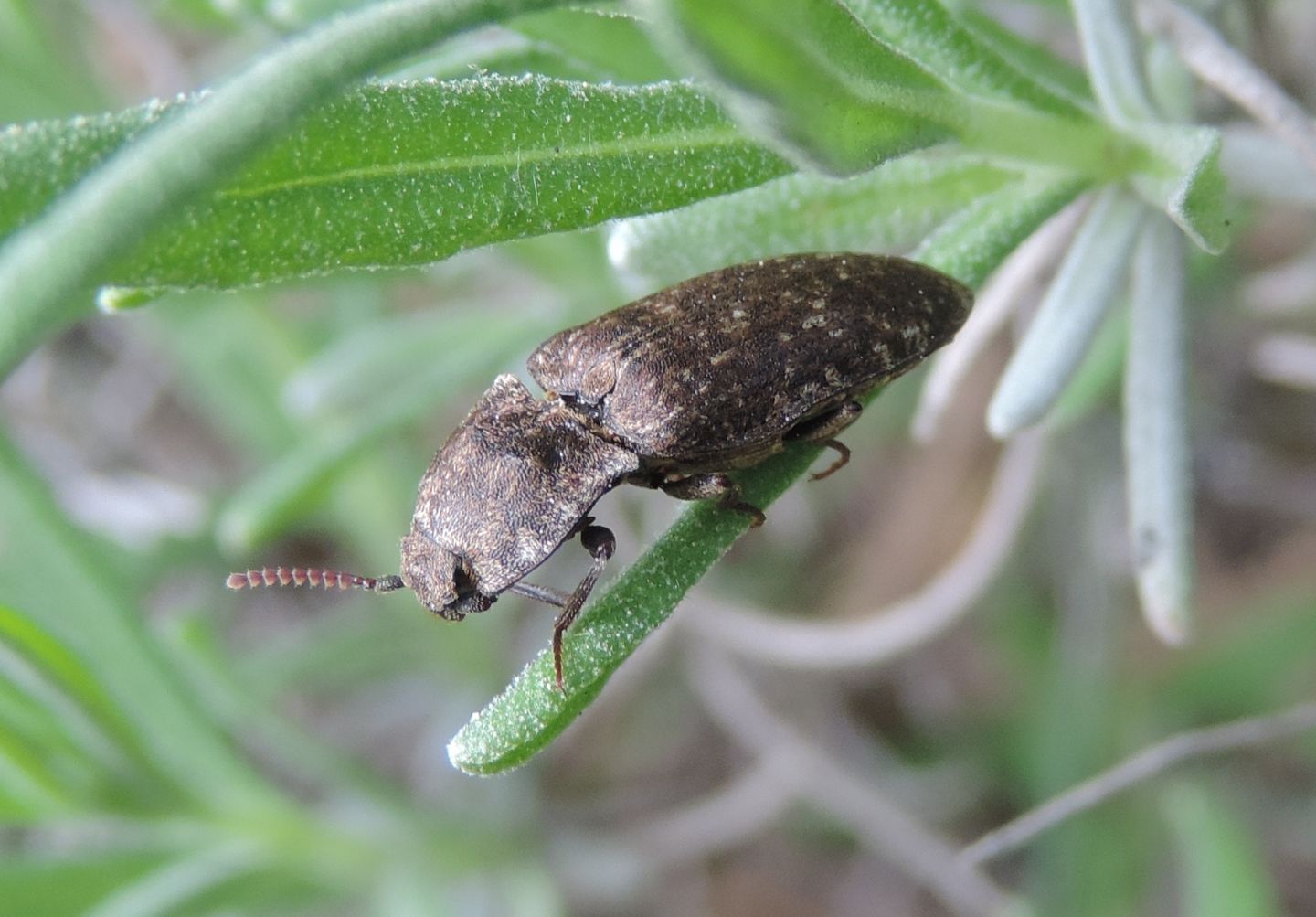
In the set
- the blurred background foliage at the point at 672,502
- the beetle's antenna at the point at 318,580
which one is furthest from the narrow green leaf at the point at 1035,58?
the beetle's antenna at the point at 318,580

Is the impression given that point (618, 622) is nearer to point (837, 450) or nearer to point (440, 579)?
point (837, 450)

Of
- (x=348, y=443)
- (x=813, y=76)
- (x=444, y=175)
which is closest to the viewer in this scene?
(x=813, y=76)

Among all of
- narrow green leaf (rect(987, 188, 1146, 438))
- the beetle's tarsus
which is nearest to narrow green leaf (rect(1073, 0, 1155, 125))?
narrow green leaf (rect(987, 188, 1146, 438))

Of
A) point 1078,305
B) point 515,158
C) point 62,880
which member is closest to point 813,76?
point 515,158

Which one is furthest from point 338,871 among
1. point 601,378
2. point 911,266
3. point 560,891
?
point 911,266

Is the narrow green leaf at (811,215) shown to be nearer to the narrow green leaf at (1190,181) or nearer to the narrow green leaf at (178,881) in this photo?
the narrow green leaf at (1190,181)

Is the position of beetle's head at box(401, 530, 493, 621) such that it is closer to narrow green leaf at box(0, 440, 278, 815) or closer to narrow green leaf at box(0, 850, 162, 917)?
narrow green leaf at box(0, 440, 278, 815)

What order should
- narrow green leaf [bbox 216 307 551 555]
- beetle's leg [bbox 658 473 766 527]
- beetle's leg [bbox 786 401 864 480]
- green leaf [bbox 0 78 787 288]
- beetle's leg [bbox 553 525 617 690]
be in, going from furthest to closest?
narrow green leaf [bbox 216 307 551 555] → beetle's leg [bbox 786 401 864 480] → beetle's leg [bbox 658 473 766 527] → beetle's leg [bbox 553 525 617 690] → green leaf [bbox 0 78 787 288]

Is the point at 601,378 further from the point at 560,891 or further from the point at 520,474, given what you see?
the point at 560,891
